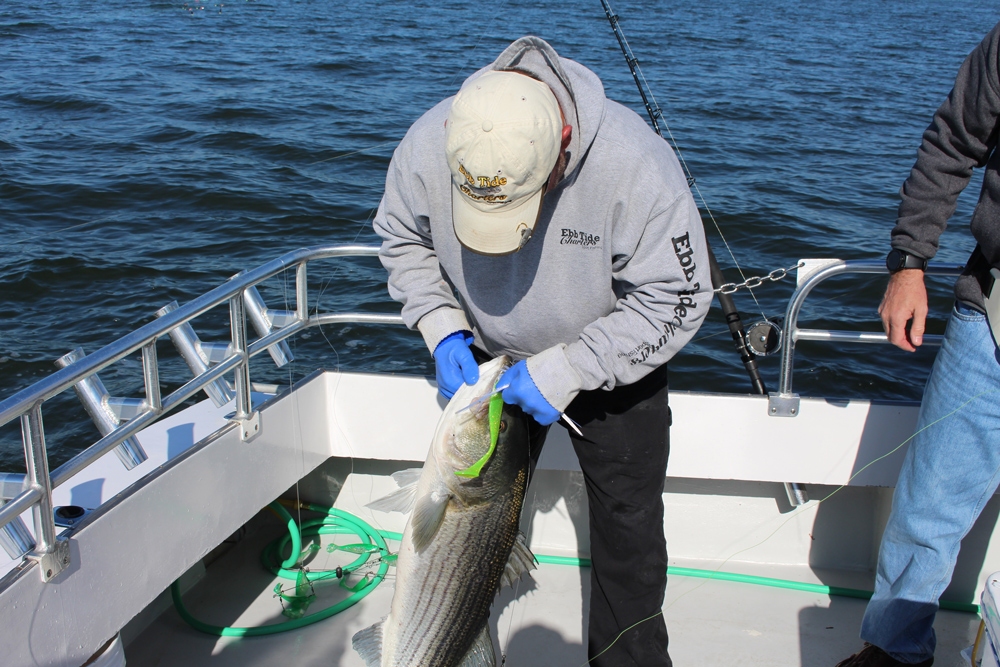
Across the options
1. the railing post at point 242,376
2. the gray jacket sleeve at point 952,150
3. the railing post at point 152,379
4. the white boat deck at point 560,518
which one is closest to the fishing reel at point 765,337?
the white boat deck at point 560,518

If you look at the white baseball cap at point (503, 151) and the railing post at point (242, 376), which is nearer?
the white baseball cap at point (503, 151)

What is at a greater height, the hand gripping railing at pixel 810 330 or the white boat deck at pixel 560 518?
the hand gripping railing at pixel 810 330

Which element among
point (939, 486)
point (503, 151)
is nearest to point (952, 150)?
point (939, 486)

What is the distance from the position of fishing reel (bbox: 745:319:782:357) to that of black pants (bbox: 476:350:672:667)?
2.95ft

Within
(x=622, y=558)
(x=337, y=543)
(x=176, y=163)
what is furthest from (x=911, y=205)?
(x=176, y=163)

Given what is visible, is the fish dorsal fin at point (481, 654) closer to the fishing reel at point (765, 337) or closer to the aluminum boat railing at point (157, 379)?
the aluminum boat railing at point (157, 379)

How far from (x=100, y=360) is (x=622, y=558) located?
179cm

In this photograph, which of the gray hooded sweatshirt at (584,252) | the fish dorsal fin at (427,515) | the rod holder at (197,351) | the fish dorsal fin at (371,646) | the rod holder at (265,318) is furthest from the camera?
the rod holder at (265,318)

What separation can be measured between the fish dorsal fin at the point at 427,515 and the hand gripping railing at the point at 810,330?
5.52ft

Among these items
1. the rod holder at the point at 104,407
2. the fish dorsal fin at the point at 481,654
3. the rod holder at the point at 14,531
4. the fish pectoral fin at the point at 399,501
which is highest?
the rod holder at the point at 104,407

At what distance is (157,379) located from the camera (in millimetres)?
2582

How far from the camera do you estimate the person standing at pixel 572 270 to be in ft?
6.82

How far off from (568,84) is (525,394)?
89cm

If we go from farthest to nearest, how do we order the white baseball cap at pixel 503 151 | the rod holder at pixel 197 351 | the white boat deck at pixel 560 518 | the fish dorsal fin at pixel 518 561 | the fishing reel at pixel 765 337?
the fishing reel at pixel 765 337, the white boat deck at pixel 560 518, the rod holder at pixel 197 351, the fish dorsal fin at pixel 518 561, the white baseball cap at pixel 503 151
